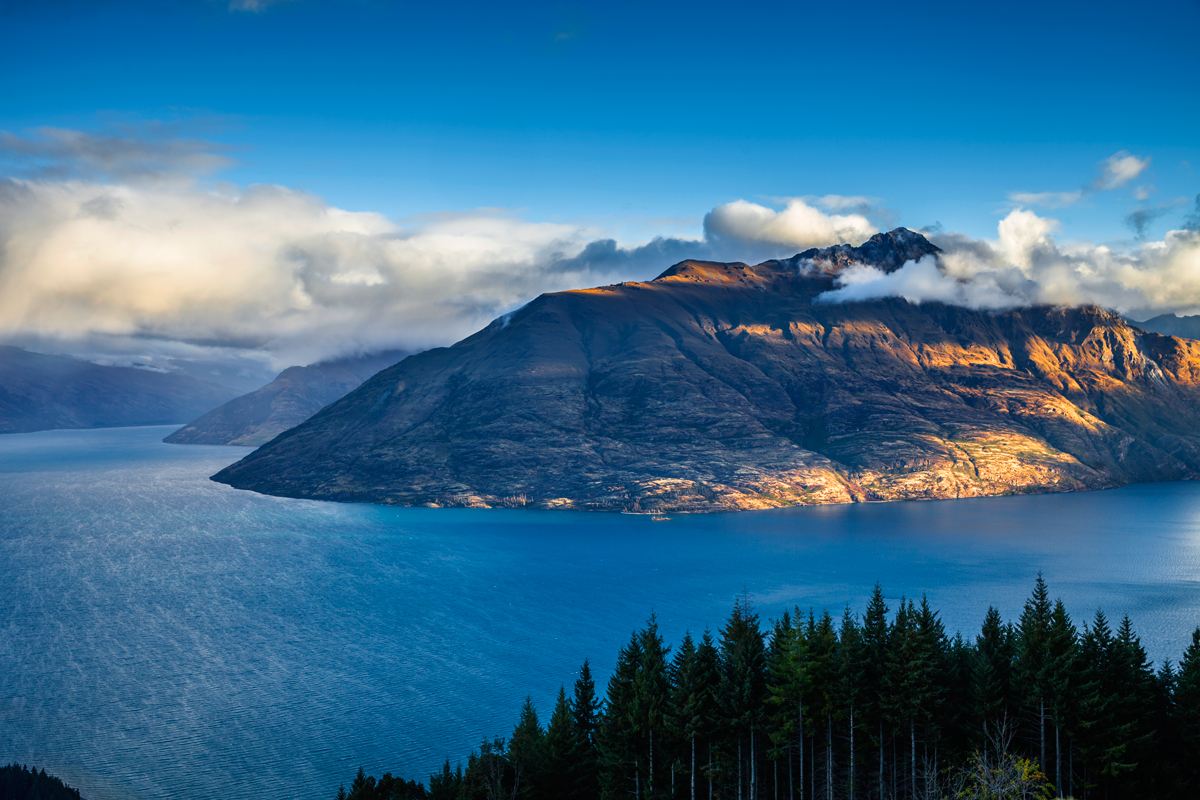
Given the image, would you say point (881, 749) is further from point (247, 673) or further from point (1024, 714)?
point (247, 673)

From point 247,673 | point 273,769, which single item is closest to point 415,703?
point 273,769

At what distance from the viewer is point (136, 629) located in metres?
147

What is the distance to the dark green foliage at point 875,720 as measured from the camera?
5606 centimetres

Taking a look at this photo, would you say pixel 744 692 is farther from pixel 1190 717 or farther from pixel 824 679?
pixel 1190 717

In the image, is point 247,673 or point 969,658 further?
point 247,673

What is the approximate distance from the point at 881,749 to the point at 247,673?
9915 cm

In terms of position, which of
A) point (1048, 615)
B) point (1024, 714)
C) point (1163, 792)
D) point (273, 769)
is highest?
point (1048, 615)

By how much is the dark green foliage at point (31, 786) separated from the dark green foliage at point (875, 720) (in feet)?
158

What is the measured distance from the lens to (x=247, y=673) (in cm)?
12344

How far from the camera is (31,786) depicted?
83000 mm

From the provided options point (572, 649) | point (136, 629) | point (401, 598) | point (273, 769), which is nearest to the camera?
point (273, 769)

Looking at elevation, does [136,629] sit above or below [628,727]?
below

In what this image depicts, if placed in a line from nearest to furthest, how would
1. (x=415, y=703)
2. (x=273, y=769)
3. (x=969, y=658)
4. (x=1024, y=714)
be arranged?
(x=1024, y=714), (x=969, y=658), (x=273, y=769), (x=415, y=703)

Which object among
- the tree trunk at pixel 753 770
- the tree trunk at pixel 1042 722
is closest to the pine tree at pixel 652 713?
the tree trunk at pixel 753 770
